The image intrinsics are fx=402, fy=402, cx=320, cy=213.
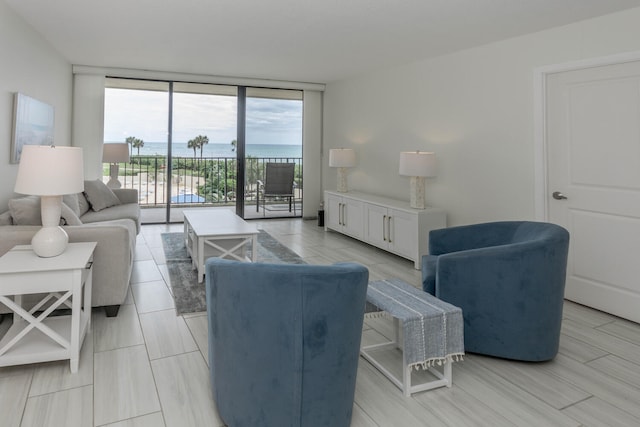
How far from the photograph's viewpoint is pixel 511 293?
7.23 feet

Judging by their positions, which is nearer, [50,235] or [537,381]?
[537,381]

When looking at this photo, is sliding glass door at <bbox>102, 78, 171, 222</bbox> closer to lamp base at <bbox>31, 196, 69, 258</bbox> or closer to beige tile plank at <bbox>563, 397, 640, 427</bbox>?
lamp base at <bbox>31, 196, 69, 258</bbox>

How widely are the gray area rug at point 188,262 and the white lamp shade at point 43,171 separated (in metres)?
1.25

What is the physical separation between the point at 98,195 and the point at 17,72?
1.68 meters

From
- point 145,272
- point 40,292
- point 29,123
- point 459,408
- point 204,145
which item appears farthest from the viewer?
point 204,145

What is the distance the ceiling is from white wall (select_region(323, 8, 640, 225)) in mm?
148

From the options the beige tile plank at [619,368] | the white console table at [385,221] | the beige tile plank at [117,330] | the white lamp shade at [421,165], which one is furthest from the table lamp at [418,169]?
the beige tile plank at [117,330]

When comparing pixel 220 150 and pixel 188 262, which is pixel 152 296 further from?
pixel 220 150

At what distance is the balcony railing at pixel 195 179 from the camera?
7.18m

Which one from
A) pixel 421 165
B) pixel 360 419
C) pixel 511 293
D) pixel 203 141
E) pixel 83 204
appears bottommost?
pixel 360 419

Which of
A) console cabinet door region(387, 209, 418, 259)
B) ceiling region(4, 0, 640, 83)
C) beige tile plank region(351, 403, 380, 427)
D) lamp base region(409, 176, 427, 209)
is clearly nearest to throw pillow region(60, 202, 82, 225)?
ceiling region(4, 0, 640, 83)

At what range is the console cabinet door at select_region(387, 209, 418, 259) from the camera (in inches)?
169

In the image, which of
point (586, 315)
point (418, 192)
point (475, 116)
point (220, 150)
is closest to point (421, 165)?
point (418, 192)

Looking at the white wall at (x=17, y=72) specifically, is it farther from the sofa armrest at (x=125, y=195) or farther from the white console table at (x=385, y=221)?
the white console table at (x=385, y=221)
